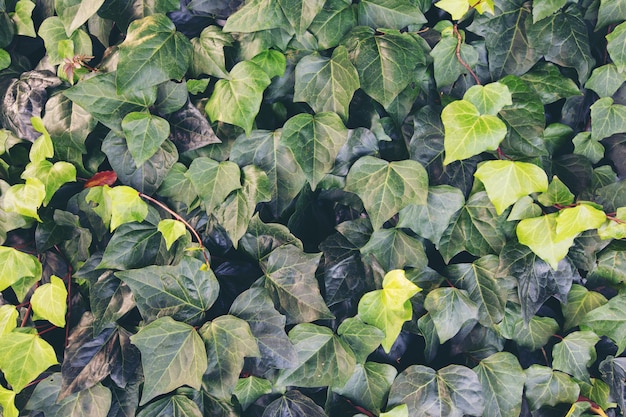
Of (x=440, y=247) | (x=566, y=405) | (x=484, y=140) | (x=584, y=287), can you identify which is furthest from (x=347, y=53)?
(x=566, y=405)

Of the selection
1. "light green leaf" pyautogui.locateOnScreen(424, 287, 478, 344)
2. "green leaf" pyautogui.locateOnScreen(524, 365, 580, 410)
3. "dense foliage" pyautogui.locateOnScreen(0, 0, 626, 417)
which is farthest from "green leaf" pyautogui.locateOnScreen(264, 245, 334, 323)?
"green leaf" pyautogui.locateOnScreen(524, 365, 580, 410)

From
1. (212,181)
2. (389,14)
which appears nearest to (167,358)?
(212,181)

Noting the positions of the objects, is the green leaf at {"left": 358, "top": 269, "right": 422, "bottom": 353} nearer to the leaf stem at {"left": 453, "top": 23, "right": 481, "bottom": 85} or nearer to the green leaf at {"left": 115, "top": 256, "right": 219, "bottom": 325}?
the green leaf at {"left": 115, "top": 256, "right": 219, "bottom": 325}

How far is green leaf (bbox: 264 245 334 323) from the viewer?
112cm

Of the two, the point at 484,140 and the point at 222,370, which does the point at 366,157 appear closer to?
the point at 484,140

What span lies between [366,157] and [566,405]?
82cm

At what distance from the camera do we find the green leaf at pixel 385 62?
1.06 m

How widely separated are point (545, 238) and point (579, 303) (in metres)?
0.27

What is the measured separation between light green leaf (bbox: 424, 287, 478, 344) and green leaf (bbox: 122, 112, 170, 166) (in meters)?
0.70

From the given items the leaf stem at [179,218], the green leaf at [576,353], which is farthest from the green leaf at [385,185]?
the green leaf at [576,353]

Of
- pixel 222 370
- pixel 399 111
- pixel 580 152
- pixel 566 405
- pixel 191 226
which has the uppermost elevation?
pixel 399 111

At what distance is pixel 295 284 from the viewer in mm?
1132

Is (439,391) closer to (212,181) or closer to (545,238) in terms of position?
(545,238)

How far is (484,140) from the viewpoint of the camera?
41.8 inches
